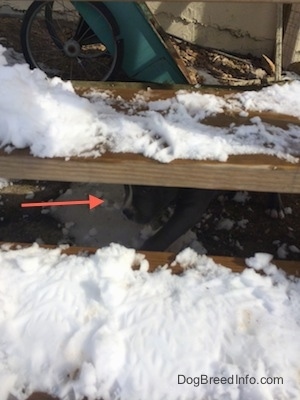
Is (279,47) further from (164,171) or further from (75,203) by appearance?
(164,171)

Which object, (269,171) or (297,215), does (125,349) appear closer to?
(269,171)

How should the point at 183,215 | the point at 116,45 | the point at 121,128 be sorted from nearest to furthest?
the point at 121,128 → the point at 183,215 → the point at 116,45

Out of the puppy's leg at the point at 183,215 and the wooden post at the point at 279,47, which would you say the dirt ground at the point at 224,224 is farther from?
the wooden post at the point at 279,47

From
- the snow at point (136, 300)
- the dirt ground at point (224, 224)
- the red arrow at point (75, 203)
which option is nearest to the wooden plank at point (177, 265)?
the snow at point (136, 300)

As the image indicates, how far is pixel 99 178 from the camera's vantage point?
4.98 feet

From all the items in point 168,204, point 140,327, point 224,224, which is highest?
point 140,327

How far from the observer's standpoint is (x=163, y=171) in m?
1.50

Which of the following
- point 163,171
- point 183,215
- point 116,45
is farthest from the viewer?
point 116,45

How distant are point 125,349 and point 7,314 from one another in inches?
15.1

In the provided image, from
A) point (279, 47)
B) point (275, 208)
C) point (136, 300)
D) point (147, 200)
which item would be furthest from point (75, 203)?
point (279, 47)

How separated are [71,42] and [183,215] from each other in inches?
91.1

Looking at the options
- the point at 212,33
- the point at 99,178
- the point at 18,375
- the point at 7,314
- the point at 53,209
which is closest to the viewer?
the point at 18,375

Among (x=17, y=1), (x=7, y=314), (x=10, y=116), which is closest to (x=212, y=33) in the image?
(x=17, y=1)

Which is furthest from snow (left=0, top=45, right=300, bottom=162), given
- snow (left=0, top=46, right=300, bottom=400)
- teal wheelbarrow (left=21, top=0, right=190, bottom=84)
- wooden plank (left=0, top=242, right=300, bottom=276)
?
teal wheelbarrow (left=21, top=0, right=190, bottom=84)
